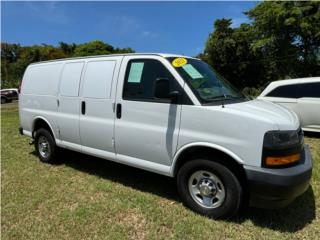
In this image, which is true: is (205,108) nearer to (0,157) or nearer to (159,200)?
(159,200)

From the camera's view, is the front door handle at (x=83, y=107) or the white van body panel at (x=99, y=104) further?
the front door handle at (x=83, y=107)

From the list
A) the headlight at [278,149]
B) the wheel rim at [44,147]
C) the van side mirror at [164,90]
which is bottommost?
the wheel rim at [44,147]

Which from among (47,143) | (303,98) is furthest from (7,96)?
(303,98)

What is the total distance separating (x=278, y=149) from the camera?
346cm

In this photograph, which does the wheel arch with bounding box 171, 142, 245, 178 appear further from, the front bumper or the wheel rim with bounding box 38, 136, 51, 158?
the wheel rim with bounding box 38, 136, 51, 158

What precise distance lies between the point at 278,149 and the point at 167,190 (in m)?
2.09

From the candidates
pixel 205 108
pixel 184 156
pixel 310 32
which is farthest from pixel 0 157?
pixel 310 32

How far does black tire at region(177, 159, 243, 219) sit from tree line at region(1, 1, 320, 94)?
25423 millimetres

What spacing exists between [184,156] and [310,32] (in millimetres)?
25993

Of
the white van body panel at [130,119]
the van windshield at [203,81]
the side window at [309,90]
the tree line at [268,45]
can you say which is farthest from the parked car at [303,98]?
the tree line at [268,45]

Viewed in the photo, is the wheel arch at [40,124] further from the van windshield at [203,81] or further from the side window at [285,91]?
the side window at [285,91]

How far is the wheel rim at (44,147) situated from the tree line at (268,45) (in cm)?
2476

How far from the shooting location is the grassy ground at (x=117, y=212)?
3.71 metres

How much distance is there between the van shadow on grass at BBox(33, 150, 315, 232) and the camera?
153 inches
